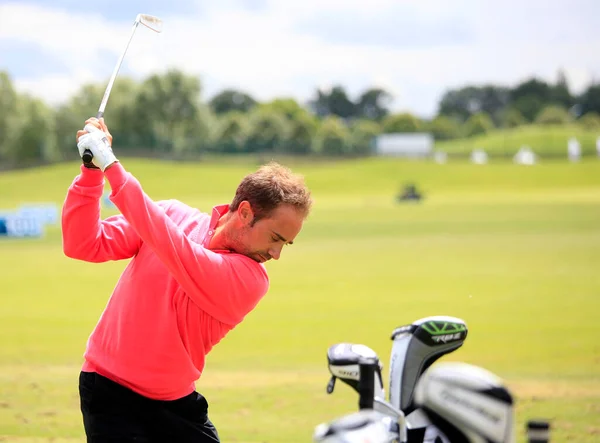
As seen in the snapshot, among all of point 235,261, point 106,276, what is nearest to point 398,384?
point 235,261

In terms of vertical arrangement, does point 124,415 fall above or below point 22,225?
above

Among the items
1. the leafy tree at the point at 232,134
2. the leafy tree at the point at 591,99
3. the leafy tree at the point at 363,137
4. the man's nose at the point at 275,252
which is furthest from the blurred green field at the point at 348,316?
the leafy tree at the point at 591,99

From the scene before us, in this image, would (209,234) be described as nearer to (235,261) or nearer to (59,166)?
(235,261)

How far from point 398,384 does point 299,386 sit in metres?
5.89

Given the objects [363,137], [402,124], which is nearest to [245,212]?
[363,137]

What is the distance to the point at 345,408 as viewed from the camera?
329 inches

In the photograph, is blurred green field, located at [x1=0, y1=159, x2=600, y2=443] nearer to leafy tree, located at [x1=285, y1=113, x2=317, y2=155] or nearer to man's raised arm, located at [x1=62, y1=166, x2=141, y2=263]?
man's raised arm, located at [x1=62, y1=166, x2=141, y2=263]

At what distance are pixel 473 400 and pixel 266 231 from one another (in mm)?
1338

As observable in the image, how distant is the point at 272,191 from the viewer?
3.61 meters

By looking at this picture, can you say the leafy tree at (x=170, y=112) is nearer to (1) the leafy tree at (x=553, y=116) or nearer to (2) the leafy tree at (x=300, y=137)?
(2) the leafy tree at (x=300, y=137)

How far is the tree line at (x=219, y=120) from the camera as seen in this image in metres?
97.2

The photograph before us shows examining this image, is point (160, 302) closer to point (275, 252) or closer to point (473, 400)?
point (275, 252)

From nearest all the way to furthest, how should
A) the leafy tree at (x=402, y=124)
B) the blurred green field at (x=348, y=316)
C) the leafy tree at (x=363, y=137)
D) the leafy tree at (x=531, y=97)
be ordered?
the blurred green field at (x=348, y=316), the leafy tree at (x=363, y=137), the leafy tree at (x=402, y=124), the leafy tree at (x=531, y=97)

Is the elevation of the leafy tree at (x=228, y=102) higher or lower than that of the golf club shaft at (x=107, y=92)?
higher
